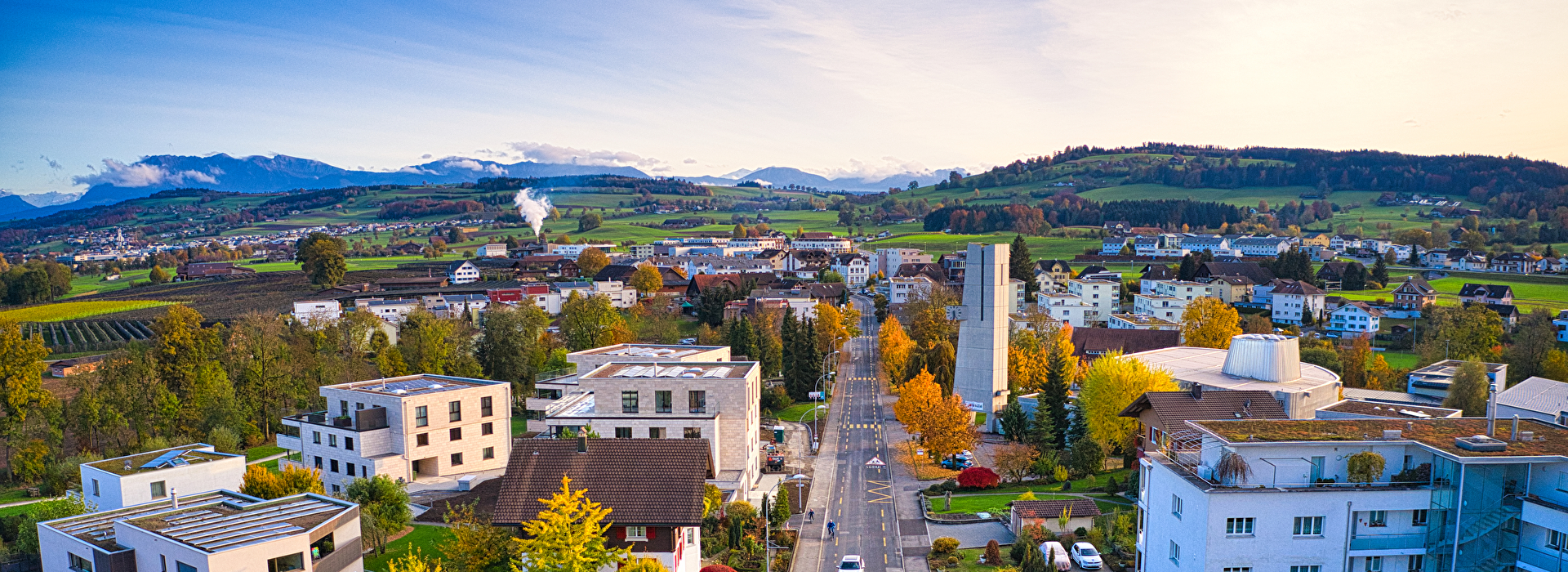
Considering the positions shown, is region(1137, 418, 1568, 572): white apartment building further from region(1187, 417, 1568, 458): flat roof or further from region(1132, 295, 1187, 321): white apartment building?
region(1132, 295, 1187, 321): white apartment building

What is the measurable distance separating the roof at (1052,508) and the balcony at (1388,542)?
13.7 meters

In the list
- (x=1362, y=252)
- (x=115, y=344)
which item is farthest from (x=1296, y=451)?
(x=1362, y=252)

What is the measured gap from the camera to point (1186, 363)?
54844 millimetres

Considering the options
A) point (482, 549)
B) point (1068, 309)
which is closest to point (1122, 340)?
point (1068, 309)

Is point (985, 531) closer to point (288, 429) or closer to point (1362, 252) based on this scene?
point (288, 429)

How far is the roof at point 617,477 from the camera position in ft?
82.5

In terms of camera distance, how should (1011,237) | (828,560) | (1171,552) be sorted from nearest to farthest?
1. (1171,552)
2. (828,560)
3. (1011,237)

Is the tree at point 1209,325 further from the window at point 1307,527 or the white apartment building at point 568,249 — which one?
the white apartment building at point 568,249

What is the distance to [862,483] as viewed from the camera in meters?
45.9

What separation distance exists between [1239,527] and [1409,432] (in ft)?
20.9

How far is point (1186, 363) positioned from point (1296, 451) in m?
34.8

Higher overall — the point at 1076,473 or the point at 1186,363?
the point at 1186,363

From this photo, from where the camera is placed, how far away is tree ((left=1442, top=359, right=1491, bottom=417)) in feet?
163

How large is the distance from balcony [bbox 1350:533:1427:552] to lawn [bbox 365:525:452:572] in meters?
29.9
